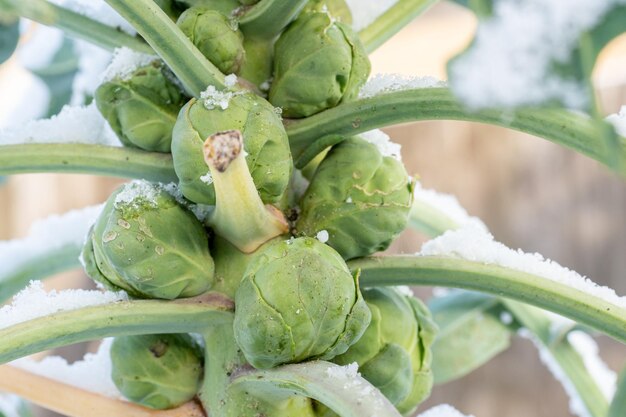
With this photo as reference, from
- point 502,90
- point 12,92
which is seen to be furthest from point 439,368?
point 12,92

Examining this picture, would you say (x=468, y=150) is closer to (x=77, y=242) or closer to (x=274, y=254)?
(x=77, y=242)

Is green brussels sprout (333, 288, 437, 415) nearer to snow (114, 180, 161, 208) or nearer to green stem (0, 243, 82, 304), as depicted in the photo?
snow (114, 180, 161, 208)

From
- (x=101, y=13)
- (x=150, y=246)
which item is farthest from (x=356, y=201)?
(x=101, y=13)

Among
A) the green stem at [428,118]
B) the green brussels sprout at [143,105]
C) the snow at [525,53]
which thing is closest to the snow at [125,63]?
the green brussels sprout at [143,105]

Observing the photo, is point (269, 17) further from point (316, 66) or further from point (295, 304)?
point (295, 304)

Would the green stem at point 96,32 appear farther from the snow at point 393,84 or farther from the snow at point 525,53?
the snow at point 525,53

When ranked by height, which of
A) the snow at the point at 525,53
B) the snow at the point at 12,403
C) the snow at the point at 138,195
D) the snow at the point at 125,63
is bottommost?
the snow at the point at 12,403
